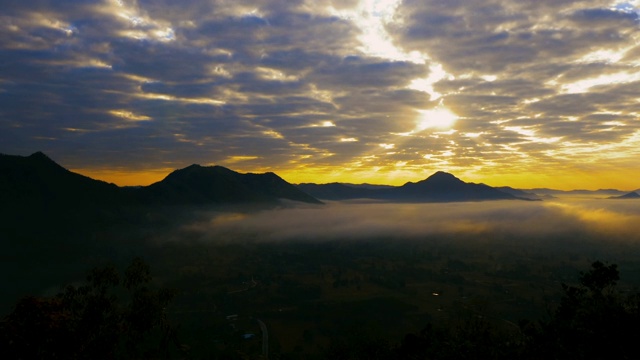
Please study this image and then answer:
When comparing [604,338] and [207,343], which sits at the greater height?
[604,338]

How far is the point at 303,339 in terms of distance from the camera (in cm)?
12131

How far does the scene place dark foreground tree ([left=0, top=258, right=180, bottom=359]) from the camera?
2512 centimetres

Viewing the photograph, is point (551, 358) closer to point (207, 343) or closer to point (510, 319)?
point (207, 343)

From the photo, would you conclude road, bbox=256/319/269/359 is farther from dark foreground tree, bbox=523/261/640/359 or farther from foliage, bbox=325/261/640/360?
dark foreground tree, bbox=523/261/640/359

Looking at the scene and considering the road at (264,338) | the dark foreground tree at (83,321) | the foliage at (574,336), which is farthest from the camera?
the road at (264,338)

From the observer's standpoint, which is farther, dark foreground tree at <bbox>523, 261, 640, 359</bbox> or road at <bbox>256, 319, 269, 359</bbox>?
road at <bbox>256, 319, 269, 359</bbox>

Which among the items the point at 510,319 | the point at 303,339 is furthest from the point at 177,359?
the point at 510,319

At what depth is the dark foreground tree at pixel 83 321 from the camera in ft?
82.4

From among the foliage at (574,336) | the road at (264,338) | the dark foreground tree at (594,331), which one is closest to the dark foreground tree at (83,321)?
the foliage at (574,336)

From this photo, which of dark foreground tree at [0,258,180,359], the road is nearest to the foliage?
A: dark foreground tree at [0,258,180,359]

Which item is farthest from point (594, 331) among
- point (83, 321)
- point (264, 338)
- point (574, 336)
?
point (264, 338)

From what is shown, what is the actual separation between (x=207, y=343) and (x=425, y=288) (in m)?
116

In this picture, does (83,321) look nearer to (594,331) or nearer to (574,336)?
(574,336)

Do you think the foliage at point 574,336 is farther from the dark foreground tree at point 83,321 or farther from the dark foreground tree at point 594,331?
the dark foreground tree at point 83,321
